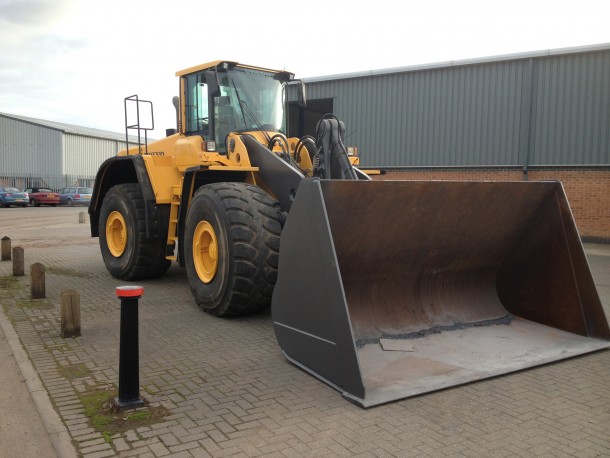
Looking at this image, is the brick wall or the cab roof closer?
the cab roof

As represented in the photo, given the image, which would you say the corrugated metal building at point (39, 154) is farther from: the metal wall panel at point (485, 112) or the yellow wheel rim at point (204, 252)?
the yellow wheel rim at point (204, 252)

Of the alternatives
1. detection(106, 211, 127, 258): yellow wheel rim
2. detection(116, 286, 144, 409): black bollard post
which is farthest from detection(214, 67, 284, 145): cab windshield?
detection(116, 286, 144, 409): black bollard post

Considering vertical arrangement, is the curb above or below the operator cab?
below

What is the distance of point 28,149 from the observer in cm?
4744

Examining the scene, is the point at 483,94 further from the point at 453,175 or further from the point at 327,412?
the point at 327,412

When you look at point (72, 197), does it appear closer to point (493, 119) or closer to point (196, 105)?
point (493, 119)

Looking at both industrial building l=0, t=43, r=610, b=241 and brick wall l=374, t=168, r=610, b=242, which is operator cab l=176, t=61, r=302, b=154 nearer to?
industrial building l=0, t=43, r=610, b=241

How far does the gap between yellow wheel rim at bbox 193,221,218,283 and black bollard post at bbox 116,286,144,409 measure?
2349 millimetres

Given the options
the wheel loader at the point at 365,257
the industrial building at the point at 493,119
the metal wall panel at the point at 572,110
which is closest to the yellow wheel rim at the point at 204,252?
the wheel loader at the point at 365,257

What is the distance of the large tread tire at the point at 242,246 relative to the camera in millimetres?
5926

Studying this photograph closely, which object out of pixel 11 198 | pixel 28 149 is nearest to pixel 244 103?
pixel 11 198

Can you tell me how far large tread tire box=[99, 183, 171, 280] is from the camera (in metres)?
8.38

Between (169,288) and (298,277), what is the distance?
4208mm

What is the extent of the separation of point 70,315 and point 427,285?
12.1 feet
